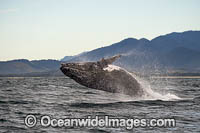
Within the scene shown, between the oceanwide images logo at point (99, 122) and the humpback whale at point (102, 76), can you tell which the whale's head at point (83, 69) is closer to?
the humpback whale at point (102, 76)

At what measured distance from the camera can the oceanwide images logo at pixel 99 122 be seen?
1057 centimetres

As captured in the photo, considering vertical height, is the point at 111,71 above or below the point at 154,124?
above

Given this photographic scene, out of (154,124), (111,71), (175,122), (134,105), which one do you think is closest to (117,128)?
(154,124)

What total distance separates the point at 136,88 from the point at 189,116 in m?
4.92

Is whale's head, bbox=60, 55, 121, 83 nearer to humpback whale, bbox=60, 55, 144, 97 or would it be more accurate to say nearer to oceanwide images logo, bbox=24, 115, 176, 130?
humpback whale, bbox=60, 55, 144, 97

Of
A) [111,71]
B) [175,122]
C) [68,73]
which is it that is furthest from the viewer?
[111,71]

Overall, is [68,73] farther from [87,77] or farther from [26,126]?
[26,126]

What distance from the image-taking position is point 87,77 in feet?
50.6

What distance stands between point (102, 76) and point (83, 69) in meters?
1.08
